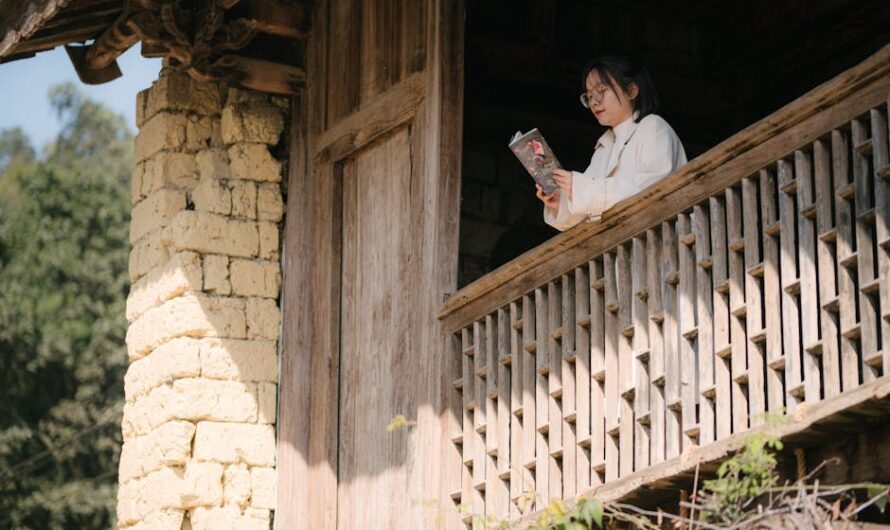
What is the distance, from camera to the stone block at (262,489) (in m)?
8.57

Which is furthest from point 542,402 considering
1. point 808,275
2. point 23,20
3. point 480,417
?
point 23,20

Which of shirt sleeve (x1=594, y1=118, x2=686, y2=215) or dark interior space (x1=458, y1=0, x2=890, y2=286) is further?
dark interior space (x1=458, y1=0, x2=890, y2=286)

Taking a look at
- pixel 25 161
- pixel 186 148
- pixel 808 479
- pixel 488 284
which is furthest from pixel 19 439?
pixel 808 479

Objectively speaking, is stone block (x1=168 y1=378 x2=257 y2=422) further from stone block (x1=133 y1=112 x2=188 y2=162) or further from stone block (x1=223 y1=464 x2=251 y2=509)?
stone block (x1=133 y1=112 x2=188 y2=162)

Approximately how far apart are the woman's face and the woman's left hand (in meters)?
0.46

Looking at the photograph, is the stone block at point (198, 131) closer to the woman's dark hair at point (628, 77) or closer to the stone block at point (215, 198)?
the stone block at point (215, 198)

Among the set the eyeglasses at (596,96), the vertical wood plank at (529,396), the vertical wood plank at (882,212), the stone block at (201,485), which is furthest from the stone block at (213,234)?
the vertical wood plank at (882,212)

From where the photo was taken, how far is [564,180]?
633cm

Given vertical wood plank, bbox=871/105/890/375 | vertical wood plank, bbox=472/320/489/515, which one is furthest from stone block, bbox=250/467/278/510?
vertical wood plank, bbox=871/105/890/375

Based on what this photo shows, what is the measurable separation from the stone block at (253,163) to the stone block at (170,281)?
541 millimetres

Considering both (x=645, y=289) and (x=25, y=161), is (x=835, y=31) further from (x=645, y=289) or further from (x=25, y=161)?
(x=25, y=161)

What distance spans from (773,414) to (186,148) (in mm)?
4799

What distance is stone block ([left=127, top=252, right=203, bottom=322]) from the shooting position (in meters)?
8.70

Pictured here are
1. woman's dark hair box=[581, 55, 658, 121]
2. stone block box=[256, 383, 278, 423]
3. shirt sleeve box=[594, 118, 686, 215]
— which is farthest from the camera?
stone block box=[256, 383, 278, 423]
